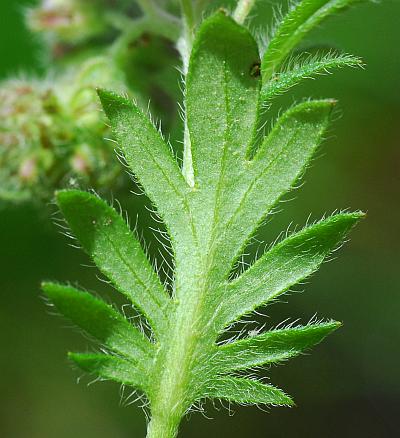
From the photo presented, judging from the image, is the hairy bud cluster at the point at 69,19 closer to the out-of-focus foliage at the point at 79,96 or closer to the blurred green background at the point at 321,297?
the out-of-focus foliage at the point at 79,96

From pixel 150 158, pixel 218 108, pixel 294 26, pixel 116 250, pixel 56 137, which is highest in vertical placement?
pixel 294 26

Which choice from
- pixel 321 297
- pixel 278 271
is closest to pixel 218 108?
pixel 278 271

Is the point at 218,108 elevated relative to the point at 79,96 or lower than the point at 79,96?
elevated

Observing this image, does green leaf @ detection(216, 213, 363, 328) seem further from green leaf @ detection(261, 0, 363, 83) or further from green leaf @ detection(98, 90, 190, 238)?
green leaf @ detection(261, 0, 363, 83)

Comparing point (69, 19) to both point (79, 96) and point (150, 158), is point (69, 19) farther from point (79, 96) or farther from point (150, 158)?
point (150, 158)

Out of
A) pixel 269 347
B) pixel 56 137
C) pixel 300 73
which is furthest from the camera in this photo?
pixel 56 137

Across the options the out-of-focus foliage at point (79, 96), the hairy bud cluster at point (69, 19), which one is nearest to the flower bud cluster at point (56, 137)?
the out-of-focus foliage at point (79, 96)
